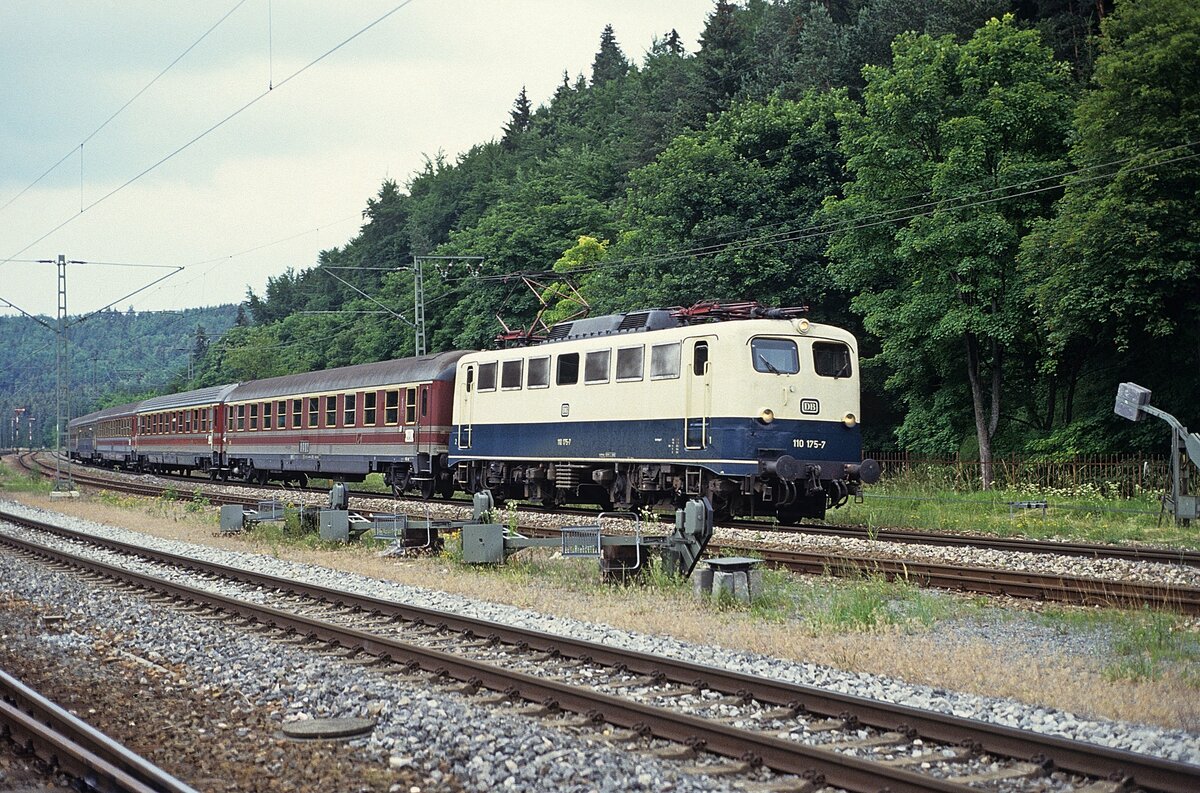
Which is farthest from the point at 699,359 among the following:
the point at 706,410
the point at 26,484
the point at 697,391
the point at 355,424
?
the point at 26,484

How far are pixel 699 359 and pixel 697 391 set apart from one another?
532 millimetres

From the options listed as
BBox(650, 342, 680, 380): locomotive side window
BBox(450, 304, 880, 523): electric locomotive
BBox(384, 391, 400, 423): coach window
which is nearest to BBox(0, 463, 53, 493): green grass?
BBox(384, 391, 400, 423): coach window

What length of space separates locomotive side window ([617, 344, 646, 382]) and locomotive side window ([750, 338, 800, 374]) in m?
2.40

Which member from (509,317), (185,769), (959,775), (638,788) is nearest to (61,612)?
(185,769)

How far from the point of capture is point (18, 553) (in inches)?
795

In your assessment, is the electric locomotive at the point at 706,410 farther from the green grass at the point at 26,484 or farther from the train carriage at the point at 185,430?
the green grass at the point at 26,484

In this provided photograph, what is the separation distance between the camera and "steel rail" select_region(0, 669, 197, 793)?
6086 mm

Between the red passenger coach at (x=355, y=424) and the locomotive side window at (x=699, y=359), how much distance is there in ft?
33.0

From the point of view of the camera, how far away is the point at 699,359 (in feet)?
64.2

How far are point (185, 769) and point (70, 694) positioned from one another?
2581 mm

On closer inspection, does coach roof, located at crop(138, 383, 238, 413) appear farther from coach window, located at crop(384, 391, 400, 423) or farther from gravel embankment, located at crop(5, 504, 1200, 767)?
gravel embankment, located at crop(5, 504, 1200, 767)

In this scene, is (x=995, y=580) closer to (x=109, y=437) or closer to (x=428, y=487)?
(x=428, y=487)

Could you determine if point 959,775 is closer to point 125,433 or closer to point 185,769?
point 185,769

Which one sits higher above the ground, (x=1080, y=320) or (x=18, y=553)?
(x=1080, y=320)
